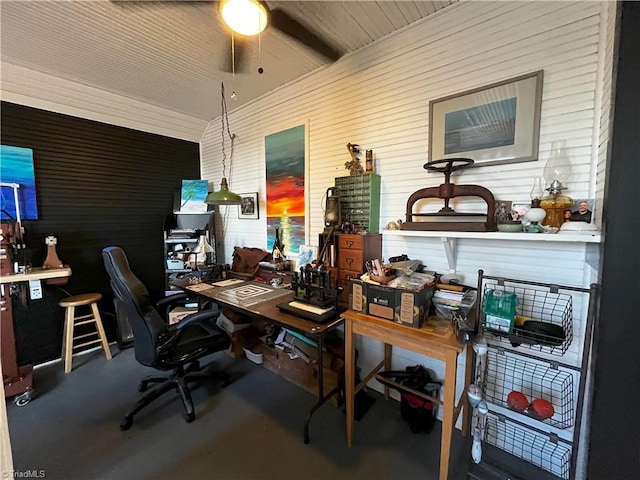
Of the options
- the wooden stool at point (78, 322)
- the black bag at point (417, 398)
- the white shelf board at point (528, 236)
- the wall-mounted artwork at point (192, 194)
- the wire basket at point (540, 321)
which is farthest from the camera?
the wall-mounted artwork at point (192, 194)

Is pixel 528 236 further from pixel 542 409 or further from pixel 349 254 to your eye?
pixel 349 254

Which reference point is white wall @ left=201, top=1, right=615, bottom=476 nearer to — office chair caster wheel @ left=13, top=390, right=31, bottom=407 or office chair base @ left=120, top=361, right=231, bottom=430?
office chair base @ left=120, top=361, right=231, bottom=430

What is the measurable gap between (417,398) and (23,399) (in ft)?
10.3

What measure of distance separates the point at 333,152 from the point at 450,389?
80.2 inches

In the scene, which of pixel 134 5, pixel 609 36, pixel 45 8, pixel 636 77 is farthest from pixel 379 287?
pixel 45 8

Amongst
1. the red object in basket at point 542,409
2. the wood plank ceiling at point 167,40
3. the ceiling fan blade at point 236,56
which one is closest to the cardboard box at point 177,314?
the wood plank ceiling at point 167,40

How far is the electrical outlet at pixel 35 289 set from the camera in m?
2.71

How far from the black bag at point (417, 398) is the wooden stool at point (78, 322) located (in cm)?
295

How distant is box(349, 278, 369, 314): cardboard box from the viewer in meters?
1.75

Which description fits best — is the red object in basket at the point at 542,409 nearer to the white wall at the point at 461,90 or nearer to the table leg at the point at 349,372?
the white wall at the point at 461,90

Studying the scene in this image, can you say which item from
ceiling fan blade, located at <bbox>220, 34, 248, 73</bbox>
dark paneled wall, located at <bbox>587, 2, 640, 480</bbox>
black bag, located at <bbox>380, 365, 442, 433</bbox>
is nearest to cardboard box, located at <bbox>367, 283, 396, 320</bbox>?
black bag, located at <bbox>380, 365, 442, 433</bbox>

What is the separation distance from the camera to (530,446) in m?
1.68

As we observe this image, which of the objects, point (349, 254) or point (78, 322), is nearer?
point (349, 254)

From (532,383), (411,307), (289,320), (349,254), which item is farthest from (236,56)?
(532,383)
